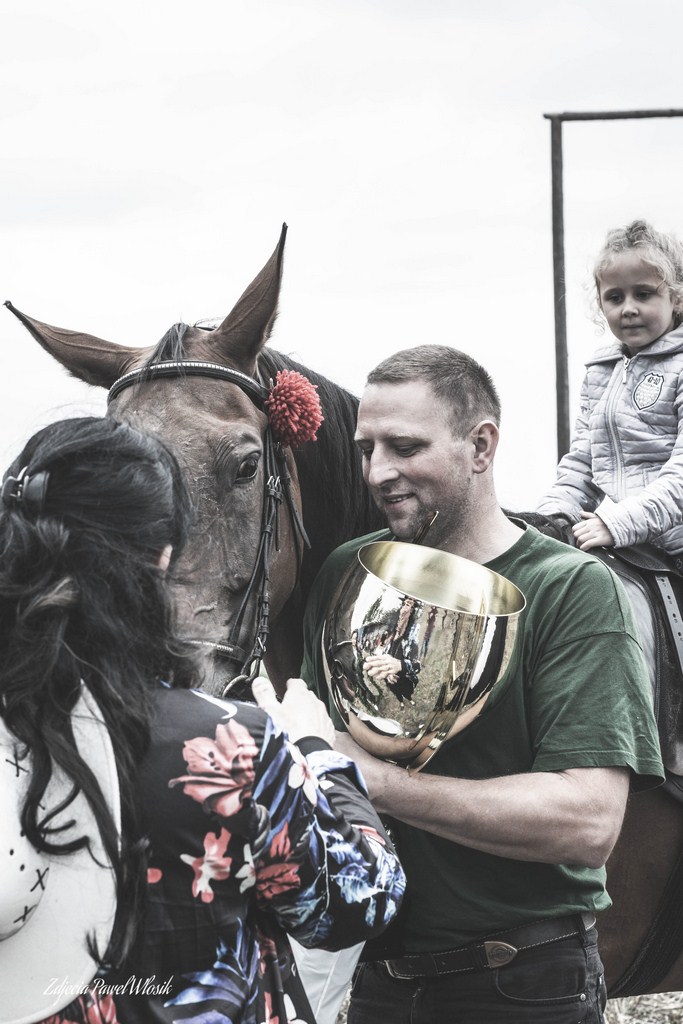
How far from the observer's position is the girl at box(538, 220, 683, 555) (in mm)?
3512

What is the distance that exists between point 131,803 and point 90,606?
274mm

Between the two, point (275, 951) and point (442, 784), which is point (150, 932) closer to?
point (275, 951)

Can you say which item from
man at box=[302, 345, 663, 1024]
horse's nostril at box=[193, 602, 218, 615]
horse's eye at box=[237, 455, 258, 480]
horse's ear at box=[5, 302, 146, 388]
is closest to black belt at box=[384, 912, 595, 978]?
man at box=[302, 345, 663, 1024]

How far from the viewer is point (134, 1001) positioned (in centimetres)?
136

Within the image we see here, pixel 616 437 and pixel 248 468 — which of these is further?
pixel 616 437

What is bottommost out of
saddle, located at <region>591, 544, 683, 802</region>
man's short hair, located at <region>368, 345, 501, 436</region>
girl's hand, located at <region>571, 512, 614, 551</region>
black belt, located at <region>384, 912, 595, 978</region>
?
black belt, located at <region>384, 912, 595, 978</region>

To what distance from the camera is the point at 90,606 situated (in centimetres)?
141

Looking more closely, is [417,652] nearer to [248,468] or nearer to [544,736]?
[544,736]

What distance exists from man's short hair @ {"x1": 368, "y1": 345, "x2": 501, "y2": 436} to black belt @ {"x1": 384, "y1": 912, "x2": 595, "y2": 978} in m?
1.10

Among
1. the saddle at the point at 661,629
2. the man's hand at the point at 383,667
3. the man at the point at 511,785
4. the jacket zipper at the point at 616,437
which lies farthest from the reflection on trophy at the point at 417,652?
the jacket zipper at the point at 616,437

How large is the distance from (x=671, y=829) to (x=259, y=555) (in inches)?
65.3

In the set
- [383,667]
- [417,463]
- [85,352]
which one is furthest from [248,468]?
[383,667]

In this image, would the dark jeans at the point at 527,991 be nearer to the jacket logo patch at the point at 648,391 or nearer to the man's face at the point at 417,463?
the man's face at the point at 417,463

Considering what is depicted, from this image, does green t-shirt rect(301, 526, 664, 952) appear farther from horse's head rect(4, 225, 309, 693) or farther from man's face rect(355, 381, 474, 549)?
horse's head rect(4, 225, 309, 693)
